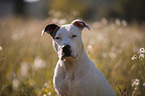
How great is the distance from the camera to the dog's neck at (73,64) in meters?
2.24

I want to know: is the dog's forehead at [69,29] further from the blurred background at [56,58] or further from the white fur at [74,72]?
the blurred background at [56,58]

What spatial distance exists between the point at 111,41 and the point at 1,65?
3.78m

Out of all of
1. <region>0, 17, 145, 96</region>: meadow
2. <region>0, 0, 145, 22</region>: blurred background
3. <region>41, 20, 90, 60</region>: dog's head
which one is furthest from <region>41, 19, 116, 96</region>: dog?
<region>0, 0, 145, 22</region>: blurred background

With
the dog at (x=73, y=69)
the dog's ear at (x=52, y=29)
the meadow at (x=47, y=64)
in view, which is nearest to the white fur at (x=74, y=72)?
the dog at (x=73, y=69)

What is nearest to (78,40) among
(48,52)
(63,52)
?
(63,52)

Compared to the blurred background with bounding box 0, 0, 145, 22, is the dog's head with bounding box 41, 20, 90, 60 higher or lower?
higher

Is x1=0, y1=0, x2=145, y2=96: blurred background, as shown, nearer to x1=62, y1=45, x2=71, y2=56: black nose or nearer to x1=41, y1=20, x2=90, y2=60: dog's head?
x1=41, y1=20, x2=90, y2=60: dog's head

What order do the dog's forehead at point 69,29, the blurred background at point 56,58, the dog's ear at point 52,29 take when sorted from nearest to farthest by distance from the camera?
the dog's forehead at point 69,29, the dog's ear at point 52,29, the blurred background at point 56,58

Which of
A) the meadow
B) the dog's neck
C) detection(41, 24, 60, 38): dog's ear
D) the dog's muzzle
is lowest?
the meadow

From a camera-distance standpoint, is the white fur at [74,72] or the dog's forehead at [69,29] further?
the dog's forehead at [69,29]

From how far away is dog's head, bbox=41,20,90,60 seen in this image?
2088 mm

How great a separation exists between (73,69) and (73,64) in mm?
81

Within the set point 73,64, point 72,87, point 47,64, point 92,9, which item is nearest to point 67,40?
point 73,64

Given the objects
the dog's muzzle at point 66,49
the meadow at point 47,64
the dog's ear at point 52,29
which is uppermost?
the dog's ear at point 52,29
